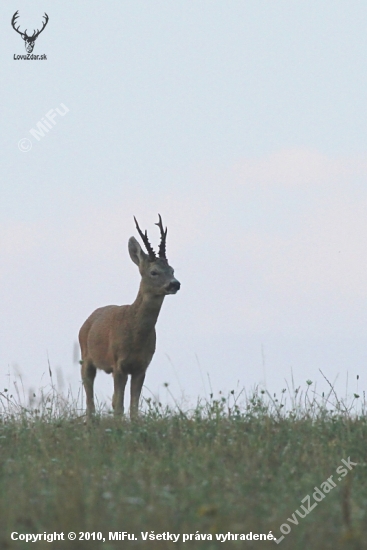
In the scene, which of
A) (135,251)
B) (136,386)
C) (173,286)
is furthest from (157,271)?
(136,386)

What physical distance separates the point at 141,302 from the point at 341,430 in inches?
158

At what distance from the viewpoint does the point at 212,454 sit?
7363 millimetres

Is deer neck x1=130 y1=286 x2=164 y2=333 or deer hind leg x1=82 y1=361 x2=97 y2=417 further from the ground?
deer neck x1=130 y1=286 x2=164 y2=333

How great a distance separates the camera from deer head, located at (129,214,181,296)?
11836 mm

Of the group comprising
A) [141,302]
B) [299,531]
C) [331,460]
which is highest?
[141,302]

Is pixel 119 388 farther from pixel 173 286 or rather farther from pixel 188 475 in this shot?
pixel 188 475

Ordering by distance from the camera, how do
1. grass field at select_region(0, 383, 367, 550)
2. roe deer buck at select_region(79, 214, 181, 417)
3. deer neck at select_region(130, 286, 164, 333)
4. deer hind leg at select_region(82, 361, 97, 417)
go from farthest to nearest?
deer hind leg at select_region(82, 361, 97, 417) < deer neck at select_region(130, 286, 164, 333) < roe deer buck at select_region(79, 214, 181, 417) < grass field at select_region(0, 383, 367, 550)

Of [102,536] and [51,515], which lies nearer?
[102,536]

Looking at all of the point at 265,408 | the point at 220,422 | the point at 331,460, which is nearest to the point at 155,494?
the point at 331,460

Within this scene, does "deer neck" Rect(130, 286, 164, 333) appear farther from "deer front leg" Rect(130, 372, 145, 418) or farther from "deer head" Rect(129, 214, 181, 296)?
"deer front leg" Rect(130, 372, 145, 418)

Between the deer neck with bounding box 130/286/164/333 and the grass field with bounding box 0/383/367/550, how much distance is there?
6.14 feet

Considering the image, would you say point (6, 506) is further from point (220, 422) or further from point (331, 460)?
point (220, 422)

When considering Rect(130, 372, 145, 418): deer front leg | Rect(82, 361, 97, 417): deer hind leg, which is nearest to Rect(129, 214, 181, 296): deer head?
Rect(130, 372, 145, 418): deer front leg

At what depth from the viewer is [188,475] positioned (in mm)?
6691
